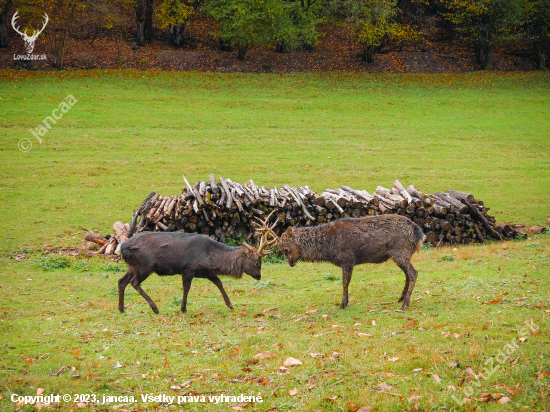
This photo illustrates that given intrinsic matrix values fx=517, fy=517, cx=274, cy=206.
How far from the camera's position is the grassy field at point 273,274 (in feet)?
22.5

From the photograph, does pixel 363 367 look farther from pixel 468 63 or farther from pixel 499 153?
pixel 468 63

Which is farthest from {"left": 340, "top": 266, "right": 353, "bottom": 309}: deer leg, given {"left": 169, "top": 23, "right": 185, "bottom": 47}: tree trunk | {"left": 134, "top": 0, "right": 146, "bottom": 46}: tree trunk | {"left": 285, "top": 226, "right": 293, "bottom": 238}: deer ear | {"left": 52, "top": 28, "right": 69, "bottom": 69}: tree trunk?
{"left": 134, "top": 0, "right": 146, "bottom": 46}: tree trunk

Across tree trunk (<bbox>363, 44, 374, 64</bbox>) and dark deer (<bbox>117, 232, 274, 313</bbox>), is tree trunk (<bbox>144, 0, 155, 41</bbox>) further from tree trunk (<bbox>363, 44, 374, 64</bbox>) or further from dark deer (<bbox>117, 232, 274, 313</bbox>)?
dark deer (<bbox>117, 232, 274, 313</bbox>)

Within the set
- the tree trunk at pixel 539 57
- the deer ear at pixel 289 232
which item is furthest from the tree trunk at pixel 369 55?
the deer ear at pixel 289 232

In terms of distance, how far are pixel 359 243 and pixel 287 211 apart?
5.74m

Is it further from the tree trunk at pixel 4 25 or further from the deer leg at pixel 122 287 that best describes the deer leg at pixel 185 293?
the tree trunk at pixel 4 25

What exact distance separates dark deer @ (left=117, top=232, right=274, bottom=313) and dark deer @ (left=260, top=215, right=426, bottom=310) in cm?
86

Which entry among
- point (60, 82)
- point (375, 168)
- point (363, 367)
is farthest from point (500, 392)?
point (60, 82)

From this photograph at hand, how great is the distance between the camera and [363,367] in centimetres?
712

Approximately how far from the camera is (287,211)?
53.3 ft

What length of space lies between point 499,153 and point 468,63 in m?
23.8

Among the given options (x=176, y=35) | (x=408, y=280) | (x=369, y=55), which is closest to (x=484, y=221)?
(x=408, y=280)

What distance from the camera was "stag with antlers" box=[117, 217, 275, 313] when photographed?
1066 centimetres

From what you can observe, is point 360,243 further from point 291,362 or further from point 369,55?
point 369,55
